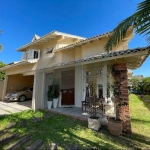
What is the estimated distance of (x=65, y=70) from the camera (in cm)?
1274

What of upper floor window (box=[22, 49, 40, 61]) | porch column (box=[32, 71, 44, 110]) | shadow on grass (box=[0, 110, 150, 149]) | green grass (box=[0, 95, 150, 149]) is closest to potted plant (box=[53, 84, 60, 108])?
porch column (box=[32, 71, 44, 110])

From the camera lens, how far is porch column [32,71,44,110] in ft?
36.8

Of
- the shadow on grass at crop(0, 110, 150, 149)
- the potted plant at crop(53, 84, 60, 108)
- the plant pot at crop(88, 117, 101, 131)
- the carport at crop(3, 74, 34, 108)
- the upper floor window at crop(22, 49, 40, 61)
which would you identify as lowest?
the shadow on grass at crop(0, 110, 150, 149)

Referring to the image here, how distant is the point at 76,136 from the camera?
5824 mm

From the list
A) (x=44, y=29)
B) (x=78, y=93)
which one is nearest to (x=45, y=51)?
(x=78, y=93)

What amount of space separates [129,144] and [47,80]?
991 centimetres

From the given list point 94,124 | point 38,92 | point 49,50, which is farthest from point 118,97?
point 49,50

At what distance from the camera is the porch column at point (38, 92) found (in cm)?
1123

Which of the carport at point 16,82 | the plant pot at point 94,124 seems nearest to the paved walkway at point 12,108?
the carport at point 16,82

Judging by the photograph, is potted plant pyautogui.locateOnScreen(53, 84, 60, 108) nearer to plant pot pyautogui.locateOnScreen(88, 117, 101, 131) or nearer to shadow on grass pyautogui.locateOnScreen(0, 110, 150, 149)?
shadow on grass pyautogui.locateOnScreen(0, 110, 150, 149)

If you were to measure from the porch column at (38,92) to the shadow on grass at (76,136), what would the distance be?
3.55m

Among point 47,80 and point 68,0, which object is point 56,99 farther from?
point 68,0

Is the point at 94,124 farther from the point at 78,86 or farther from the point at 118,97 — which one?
the point at 78,86

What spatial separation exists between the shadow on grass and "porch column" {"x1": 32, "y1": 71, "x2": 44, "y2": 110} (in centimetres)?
355
